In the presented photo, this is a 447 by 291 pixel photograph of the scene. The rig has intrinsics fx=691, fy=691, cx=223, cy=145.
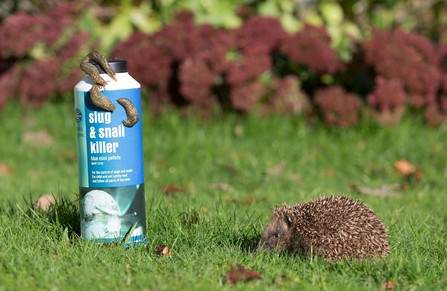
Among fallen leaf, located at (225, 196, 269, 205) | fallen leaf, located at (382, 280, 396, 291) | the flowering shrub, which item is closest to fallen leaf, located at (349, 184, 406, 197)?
fallen leaf, located at (225, 196, 269, 205)

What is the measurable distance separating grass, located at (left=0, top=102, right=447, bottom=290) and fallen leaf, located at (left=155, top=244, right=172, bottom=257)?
4 centimetres

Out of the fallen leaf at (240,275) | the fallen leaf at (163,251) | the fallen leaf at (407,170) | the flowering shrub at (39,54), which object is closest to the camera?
the fallen leaf at (240,275)

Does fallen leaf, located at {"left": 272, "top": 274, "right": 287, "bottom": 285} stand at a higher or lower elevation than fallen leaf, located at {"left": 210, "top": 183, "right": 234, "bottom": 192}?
lower

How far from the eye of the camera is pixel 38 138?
26.0 feet

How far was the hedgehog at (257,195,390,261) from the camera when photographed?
385 centimetres

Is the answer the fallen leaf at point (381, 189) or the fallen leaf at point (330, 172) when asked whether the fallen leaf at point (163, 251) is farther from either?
the fallen leaf at point (330, 172)

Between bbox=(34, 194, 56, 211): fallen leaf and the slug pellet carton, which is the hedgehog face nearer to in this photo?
the slug pellet carton

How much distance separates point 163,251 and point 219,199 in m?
1.06

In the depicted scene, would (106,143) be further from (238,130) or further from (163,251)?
(238,130)

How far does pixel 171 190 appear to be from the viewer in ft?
19.5

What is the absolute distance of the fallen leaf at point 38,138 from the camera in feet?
25.9

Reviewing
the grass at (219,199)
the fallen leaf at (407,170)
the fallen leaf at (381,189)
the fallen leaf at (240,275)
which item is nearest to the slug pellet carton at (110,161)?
the grass at (219,199)

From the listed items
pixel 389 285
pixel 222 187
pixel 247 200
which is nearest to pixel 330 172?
pixel 222 187

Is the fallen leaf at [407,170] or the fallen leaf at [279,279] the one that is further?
the fallen leaf at [407,170]
